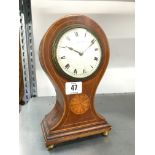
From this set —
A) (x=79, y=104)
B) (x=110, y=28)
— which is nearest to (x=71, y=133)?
(x=79, y=104)

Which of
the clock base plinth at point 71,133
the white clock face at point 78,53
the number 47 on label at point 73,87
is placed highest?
the white clock face at point 78,53

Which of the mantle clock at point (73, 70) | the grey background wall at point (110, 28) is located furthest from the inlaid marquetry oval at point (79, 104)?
the grey background wall at point (110, 28)

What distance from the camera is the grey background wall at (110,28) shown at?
996 mm

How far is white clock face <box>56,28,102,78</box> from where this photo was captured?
2.01ft

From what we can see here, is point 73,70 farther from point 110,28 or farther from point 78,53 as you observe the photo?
point 110,28

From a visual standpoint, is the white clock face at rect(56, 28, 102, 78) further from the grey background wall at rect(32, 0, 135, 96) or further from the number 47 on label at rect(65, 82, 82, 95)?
the grey background wall at rect(32, 0, 135, 96)

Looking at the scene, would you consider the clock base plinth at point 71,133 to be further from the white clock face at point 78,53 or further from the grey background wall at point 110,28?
the grey background wall at point 110,28

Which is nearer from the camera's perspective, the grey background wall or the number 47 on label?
the number 47 on label


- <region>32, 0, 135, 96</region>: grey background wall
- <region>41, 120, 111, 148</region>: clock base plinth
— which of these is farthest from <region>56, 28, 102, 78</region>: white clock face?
<region>32, 0, 135, 96</region>: grey background wall

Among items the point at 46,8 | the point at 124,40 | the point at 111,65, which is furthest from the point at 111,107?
the point at 46,8

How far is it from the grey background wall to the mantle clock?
41cm
